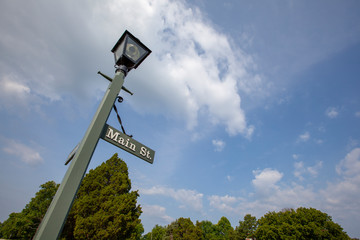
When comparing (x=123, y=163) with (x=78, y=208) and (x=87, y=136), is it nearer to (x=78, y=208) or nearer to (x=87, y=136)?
(x=78, y=208)

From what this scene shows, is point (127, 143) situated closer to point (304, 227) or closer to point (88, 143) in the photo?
point (88, 143)

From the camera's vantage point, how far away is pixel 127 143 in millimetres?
2850

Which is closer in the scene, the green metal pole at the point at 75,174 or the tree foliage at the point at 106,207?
the green metal pole at the point at 75,174

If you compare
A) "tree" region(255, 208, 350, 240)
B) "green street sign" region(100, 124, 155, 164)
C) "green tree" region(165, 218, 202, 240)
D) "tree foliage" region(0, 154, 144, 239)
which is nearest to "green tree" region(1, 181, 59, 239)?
"tree foliage" region(0, 154, 144, 239)

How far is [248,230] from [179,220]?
2226 centimetres

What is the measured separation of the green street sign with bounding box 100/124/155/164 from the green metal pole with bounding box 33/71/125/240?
20cm

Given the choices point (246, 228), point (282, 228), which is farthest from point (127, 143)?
point (246, 228)

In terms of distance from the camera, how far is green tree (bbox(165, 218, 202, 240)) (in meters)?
33.3

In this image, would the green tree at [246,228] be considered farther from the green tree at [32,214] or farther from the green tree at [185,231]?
the green tree at [32,214]

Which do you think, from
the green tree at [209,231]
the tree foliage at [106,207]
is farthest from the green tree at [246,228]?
the tree foliage at [106,207]

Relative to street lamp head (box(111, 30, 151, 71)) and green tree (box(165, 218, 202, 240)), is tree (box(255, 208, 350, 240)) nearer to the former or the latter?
green tree (box(165, 218, 202, 240))

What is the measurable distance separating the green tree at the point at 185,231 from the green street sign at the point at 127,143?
37141 mm

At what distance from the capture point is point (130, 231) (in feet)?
53.5

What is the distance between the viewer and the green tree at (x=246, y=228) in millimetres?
45344
